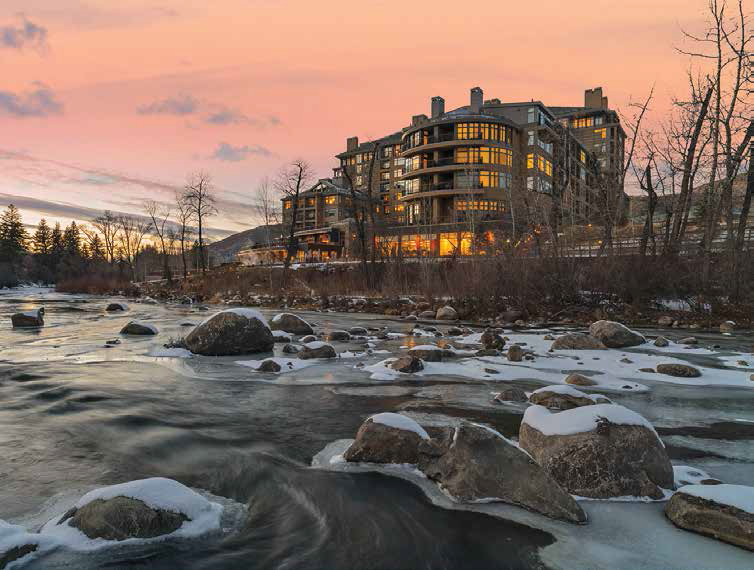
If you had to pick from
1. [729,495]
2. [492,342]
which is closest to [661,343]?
[492,342]

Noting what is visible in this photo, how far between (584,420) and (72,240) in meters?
117

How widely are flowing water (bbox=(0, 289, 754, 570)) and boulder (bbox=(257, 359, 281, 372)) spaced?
0.27 metres

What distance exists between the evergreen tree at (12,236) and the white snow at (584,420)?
101 meters

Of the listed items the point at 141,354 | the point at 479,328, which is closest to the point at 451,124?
the point at 479,328

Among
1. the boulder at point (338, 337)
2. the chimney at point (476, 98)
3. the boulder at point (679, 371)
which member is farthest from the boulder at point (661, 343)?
the chimney at point (476, 98)

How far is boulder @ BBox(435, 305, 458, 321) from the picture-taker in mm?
18266

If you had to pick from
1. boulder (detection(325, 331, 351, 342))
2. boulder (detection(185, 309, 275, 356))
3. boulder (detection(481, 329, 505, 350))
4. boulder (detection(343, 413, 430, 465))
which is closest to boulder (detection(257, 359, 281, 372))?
boulder (detection(185, 309, 275, 356))

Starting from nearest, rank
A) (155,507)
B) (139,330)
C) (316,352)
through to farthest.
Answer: (155,507) < (316,352) < (139,330)

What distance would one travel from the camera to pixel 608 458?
363 cm

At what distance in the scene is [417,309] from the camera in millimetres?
20906

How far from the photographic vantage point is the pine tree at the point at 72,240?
3671 inches

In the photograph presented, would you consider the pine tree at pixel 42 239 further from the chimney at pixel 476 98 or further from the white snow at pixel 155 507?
the white snow at pixel 155 507

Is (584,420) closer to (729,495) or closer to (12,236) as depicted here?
(729,495)

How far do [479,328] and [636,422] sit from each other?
39.0ft
